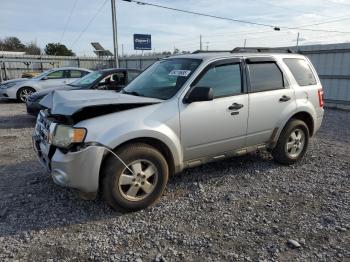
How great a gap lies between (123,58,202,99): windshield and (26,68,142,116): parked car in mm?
3996

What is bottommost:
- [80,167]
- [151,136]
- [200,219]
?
[200,219]

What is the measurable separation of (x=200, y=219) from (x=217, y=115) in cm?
140

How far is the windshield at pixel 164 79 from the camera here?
432cm

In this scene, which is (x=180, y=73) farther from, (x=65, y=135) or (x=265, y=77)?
(x=65, y=135)

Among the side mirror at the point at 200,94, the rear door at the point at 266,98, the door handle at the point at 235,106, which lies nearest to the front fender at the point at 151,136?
the side mirror at the point at 200,94

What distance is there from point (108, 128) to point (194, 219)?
1.40 m

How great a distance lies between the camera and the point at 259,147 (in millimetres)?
5102

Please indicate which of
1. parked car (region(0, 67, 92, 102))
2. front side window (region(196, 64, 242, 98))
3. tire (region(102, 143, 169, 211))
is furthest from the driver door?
parked car (region(0, 67, 92, 102))

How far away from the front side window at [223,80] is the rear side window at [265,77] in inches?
10.6

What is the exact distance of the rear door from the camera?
4.82 metres

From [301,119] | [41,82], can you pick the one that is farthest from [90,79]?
[301,119]

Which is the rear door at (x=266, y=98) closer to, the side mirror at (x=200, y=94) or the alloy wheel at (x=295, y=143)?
the alloy wheel at (x=295, y=143)

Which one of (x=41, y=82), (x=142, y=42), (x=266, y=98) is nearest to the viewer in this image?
(x=266, y=98)

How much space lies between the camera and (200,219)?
12.3 ft
